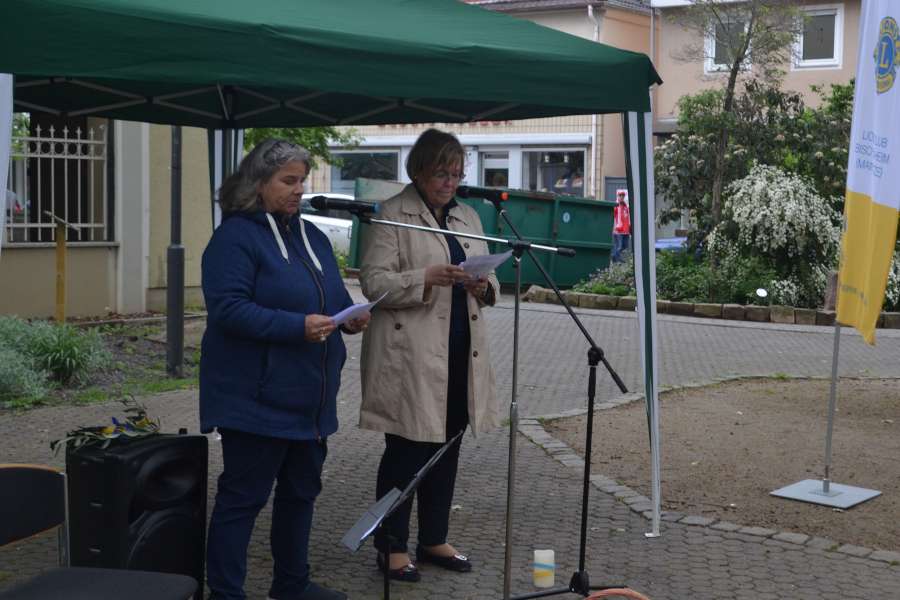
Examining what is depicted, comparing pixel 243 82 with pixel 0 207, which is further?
pixel 243 82

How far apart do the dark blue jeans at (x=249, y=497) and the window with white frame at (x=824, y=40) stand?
23.6m

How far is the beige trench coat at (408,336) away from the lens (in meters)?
3.96

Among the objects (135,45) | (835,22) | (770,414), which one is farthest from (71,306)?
(835,22)

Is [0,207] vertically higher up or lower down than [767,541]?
higher up

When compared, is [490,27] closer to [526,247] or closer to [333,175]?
[526,247]

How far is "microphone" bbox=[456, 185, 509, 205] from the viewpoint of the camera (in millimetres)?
3775

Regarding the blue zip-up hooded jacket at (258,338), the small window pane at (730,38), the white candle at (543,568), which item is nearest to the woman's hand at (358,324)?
the blue zip-up hooded jacket at (258,338)

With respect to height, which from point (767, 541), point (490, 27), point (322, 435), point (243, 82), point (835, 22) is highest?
point (835, 22)

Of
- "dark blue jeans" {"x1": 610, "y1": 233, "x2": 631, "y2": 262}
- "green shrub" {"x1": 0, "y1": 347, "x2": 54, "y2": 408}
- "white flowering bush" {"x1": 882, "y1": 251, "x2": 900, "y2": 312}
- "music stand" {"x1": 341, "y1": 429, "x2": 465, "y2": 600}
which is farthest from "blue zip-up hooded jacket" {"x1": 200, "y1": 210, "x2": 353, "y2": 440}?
A: "dark blue jeans" {"x1": 610, "y1": 233, "x2": 631, "y2": 262}

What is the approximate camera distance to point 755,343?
11953mm

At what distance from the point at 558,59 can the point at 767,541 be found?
8.55 feet

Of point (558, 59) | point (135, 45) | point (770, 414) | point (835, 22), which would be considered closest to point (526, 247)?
point (558, 59)

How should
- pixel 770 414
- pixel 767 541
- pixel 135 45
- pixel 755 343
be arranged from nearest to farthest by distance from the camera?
pixel 135 45, pixel 767 541, pixel 770 414, pixel 755 343

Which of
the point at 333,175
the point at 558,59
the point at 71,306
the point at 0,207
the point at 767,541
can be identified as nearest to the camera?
the point at 0,207
